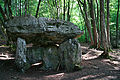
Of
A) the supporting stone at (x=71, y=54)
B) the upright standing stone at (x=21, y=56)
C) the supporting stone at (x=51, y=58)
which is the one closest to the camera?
the upright standing stone at (x=21, y=56)

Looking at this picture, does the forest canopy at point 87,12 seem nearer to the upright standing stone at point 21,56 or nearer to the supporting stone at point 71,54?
the upright standing stone at point 21,56

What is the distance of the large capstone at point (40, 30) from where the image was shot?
245 inches

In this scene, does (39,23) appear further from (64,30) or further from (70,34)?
(70,34)

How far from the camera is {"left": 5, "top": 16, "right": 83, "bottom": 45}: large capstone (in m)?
6.22

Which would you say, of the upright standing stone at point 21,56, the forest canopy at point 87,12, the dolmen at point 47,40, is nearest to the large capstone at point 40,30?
the dolmen at point 47,40

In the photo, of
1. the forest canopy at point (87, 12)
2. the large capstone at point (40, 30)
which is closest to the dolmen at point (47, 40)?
the large capstone at point (40, 30)

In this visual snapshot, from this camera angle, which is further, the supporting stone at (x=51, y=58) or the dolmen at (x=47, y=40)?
the supporting stone at (x=51, y=58)

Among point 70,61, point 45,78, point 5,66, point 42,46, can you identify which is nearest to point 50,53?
point 42,46

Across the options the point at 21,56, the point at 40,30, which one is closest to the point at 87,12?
the point at 40,30

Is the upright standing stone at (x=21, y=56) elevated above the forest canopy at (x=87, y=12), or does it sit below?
below

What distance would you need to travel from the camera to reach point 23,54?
621 centimetres

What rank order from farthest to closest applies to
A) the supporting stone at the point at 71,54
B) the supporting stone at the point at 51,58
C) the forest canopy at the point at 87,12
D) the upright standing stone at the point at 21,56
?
1. the forest canopy at the point at 87,12
2. the supporting stone at the point at 51,58
3. the supporting stone at the point at 71,54
4. the upright standing stone at the point at 21,56

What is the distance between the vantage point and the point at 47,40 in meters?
6.76

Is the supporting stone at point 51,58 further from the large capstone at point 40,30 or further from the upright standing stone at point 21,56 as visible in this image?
the upright standing stone at point 21,56
